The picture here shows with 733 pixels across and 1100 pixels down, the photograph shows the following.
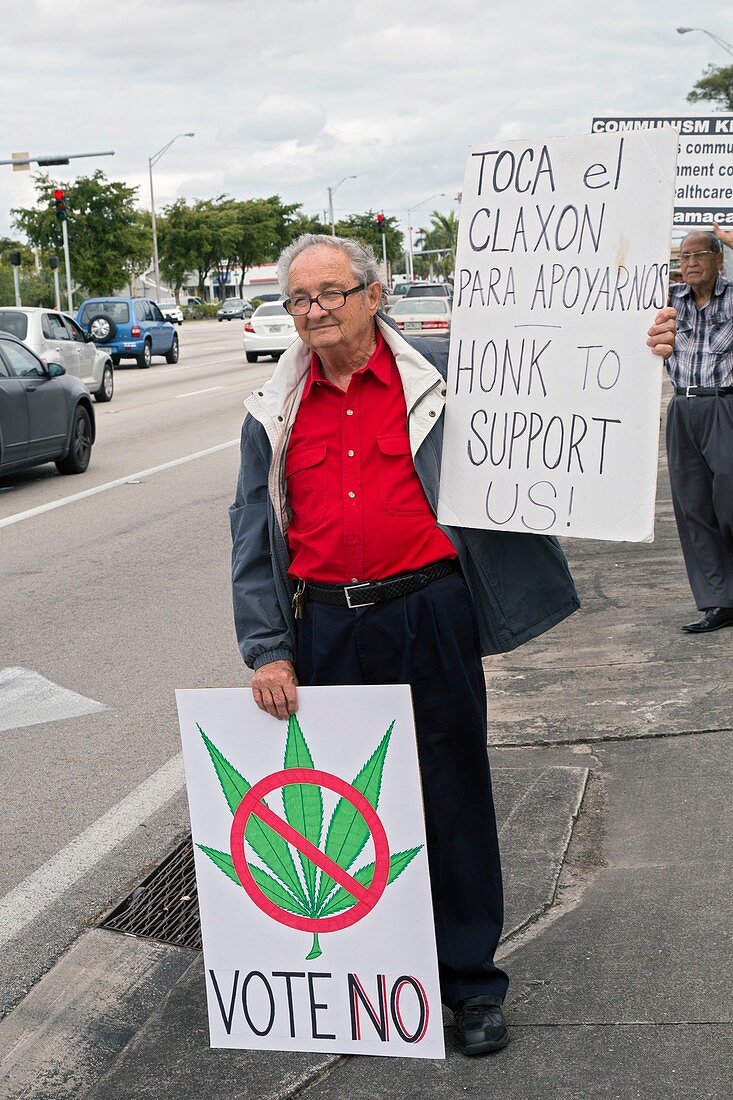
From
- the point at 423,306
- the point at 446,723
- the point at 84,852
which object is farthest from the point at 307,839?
the point at 423,306

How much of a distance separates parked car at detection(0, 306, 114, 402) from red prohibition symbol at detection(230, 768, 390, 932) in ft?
59.5

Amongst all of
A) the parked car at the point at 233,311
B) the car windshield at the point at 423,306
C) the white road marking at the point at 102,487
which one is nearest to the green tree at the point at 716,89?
the parked car at the point at 233,311

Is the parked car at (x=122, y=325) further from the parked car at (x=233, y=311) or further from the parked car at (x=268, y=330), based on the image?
the parked car at (x=233, y=311)

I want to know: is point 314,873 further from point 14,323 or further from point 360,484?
point 14,323

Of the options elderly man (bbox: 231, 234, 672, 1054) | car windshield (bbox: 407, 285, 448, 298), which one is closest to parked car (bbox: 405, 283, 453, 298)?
car windshield (bbox: 407, 285, 448, 298)

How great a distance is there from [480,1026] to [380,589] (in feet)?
3.47

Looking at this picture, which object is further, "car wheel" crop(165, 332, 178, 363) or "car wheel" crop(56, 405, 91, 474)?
"car wheel" crop(165, 332, 178, 363)

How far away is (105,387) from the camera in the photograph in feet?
79.5

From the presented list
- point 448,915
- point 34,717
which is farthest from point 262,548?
point 34,717

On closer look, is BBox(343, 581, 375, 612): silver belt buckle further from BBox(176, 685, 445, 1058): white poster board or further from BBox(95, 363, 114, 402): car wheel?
BBox(95, 363, 114, 402): car wheel

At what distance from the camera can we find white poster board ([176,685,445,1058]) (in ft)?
10.1

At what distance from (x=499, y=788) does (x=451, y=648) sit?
5.49 feet

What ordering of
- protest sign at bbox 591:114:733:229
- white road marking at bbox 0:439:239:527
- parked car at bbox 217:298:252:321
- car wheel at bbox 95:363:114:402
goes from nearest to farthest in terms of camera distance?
protest sign at bbox 591:114:733:229
white road marking at bbox 0:439:239:527
car wheel at bbox 95:363:114:402
parked car at bbox 217:298:252:321

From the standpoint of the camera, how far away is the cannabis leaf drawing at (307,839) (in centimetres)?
308
